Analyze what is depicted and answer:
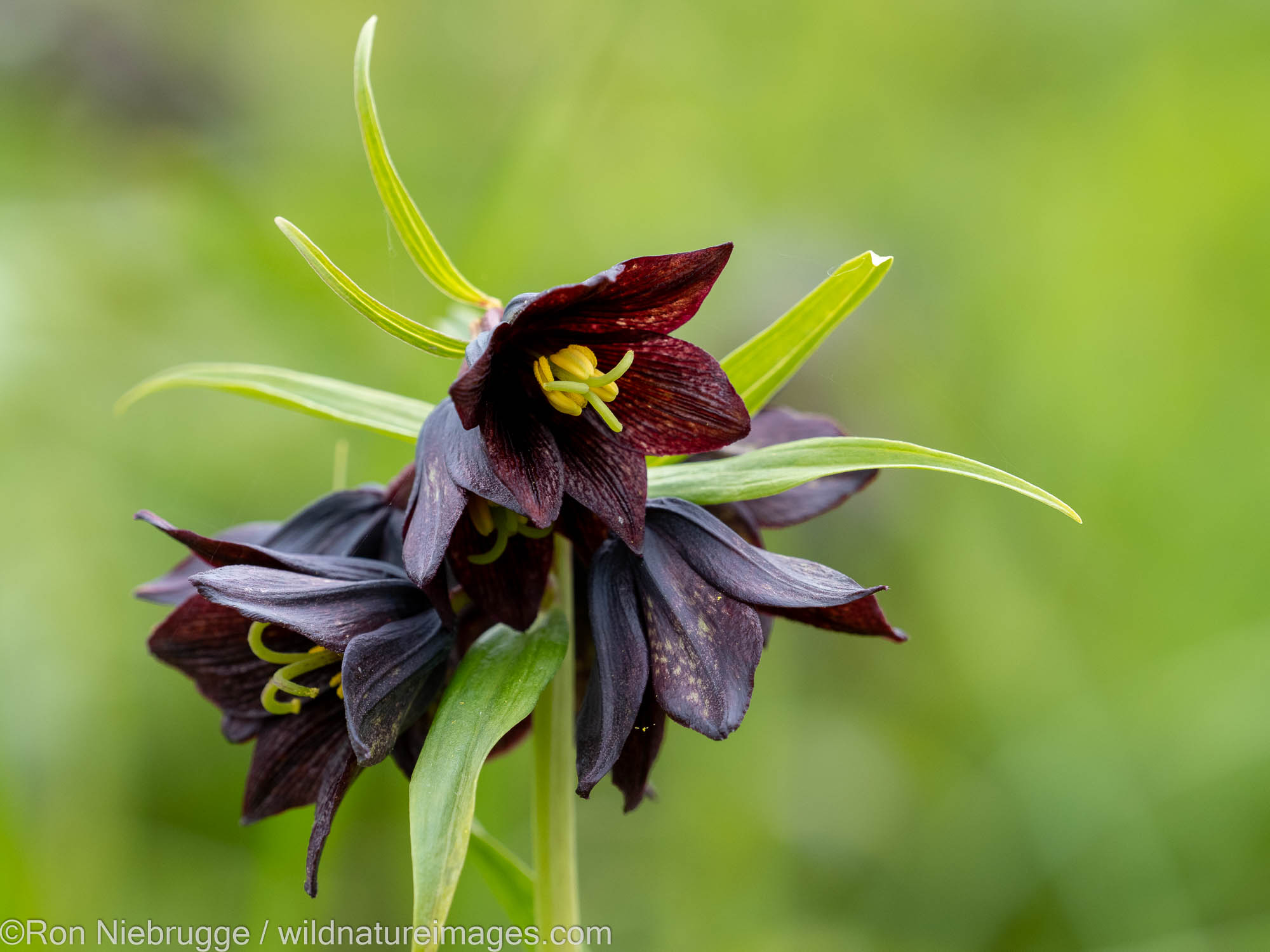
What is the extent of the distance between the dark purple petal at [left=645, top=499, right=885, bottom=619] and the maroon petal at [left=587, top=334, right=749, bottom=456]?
2.3 inches

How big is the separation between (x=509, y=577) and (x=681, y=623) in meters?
0.17

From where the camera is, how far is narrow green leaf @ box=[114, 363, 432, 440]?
0.98m

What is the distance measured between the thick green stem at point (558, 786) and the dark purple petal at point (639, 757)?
7cm

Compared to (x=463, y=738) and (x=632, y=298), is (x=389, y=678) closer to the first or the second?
(x=463, y=738)

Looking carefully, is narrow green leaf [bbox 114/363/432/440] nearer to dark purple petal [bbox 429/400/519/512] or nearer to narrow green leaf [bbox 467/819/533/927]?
dark purple petal [bbox 429/400/519/512]

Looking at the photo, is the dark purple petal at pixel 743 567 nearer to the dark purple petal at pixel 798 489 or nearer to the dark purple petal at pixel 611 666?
the dark purple petal at pixel 611 666

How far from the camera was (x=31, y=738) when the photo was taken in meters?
2.25

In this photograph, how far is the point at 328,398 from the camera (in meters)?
1.00

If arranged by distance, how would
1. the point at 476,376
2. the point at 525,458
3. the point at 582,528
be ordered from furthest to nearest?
the point at 582,528 → the point at 525,458 → the point at 476,376

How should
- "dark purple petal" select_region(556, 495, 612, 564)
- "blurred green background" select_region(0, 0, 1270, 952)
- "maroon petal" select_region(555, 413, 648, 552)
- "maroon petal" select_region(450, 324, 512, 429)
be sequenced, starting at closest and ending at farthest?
"maroon petal" select_region(450, 324, 512, 429) < "maroon petal" select_region(555, 413, 648, 552) < "dark purple petal" select_region(556, 495, 612, 564) < "blurred green background" select_region(0, 0, 1270, 952)

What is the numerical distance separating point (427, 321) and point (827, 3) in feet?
11.7

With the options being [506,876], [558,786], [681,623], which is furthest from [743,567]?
[506,876]

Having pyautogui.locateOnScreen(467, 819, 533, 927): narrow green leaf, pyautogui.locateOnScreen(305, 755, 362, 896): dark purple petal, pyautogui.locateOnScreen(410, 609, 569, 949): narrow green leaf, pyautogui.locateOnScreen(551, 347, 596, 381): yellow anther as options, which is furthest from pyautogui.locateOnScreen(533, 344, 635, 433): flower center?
pyautogui.locateOnScreen(467, 819, 533, 927): narrow green leaf

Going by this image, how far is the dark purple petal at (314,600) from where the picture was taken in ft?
2.70
